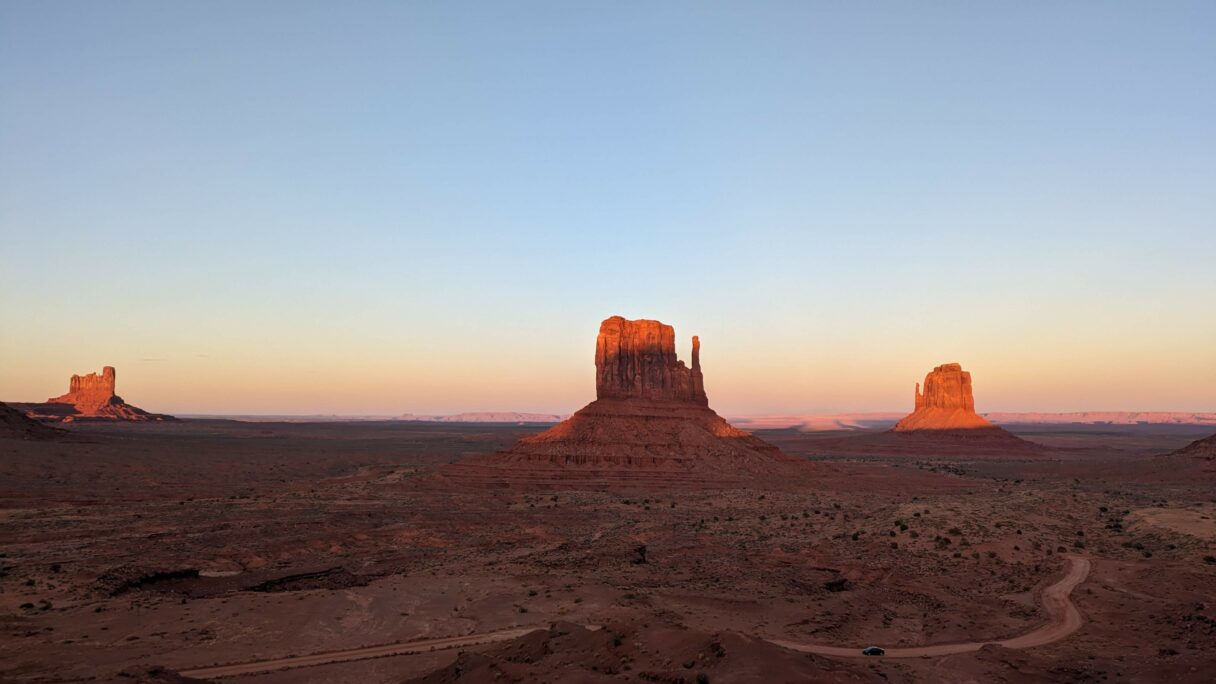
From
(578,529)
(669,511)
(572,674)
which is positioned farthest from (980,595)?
(669,511)

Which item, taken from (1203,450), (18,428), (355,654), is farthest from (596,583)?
(18,428)

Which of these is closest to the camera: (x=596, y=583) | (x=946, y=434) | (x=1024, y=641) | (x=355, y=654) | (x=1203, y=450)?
Answer: (x=355, y=654)

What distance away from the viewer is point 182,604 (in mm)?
23859

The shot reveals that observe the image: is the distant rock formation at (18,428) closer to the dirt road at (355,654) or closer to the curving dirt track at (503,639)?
the dirt road at (355,654)

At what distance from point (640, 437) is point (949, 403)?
9702cm

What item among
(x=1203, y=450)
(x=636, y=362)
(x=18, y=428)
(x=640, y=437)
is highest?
(x=636, y=362)

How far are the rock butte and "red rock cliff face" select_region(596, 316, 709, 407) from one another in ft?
0.37

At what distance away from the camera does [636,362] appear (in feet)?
274

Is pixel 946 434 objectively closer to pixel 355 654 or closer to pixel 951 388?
pixel 951 388

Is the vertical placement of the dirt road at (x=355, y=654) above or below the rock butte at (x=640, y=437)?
below

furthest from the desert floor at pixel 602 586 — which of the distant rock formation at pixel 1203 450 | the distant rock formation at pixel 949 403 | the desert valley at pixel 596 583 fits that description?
the distant rock formation at pixel 949 403

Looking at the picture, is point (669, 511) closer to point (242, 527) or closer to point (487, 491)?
point (487, 491)

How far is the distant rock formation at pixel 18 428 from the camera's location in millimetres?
89250

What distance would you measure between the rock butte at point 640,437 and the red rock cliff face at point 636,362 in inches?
4.4
